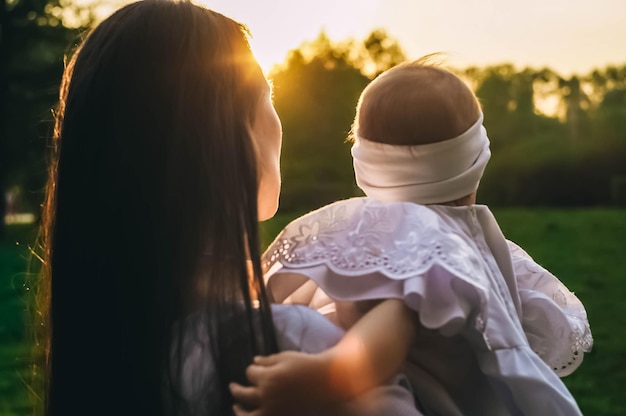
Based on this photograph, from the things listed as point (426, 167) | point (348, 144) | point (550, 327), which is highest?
point (426, 167)

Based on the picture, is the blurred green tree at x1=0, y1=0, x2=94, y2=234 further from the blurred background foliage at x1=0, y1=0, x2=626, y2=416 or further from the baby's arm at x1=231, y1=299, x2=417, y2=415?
the baby's arm at x1=231, y1=299, x2=417, y2=415

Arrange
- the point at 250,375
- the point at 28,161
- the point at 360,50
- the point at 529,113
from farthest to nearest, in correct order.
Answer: the point at 529,113, the point at 360,50, the point at 28,161, the point at 250,375

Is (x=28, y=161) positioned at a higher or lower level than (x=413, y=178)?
lower

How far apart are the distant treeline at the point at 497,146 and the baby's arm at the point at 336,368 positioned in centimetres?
1720

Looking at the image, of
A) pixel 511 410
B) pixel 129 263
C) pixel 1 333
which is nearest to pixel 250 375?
pixel 129 263

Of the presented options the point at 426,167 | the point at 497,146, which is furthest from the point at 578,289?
the point at 497,146

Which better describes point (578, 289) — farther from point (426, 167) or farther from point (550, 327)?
point (426, 167)

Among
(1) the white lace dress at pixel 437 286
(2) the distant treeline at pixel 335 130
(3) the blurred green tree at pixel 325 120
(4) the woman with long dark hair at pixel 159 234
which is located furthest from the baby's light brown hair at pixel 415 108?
(3) the blurred green tree at pixel 325 120

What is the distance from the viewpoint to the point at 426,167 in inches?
66.1

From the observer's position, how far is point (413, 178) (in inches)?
A: 66.4

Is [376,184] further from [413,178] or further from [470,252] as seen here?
[470,252]

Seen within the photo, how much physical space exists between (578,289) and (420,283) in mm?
6972

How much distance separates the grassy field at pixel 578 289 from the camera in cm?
485

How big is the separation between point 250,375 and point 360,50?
23357 millimetres
